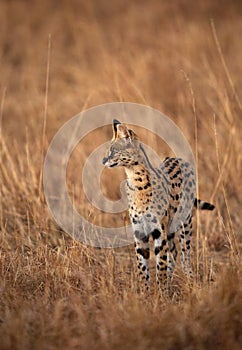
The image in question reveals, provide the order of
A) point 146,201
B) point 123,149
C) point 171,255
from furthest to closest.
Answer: point 171,255 < point 146,201 < point 123,149

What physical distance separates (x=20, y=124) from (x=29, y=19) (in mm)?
3757

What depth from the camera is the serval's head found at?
454 cm

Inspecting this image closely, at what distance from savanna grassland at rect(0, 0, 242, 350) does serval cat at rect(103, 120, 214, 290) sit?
16cm

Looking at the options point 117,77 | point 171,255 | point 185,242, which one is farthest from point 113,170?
point 171,255

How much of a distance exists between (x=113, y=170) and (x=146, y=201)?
6.69 feet

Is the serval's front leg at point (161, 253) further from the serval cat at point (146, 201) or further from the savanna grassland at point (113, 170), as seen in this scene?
the savanna grassland at point (113, 170)

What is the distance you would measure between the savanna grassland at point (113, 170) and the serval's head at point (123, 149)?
17.8 inches

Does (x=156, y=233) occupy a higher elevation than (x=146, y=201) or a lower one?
lower

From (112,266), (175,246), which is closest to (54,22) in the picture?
(175,246)

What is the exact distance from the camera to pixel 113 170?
6.72m

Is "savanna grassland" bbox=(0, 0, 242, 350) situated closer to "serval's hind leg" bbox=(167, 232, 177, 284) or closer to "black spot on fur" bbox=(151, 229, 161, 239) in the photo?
"serval's hind leg" bbox=(167, 232, 177, 284)

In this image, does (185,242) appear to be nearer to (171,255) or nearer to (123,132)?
(171,255)

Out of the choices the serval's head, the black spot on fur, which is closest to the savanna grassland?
the black spot on fur

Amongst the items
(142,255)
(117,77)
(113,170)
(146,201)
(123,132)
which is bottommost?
(142,255)
